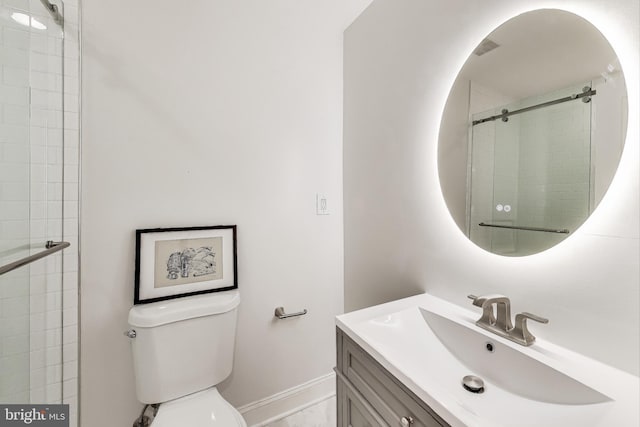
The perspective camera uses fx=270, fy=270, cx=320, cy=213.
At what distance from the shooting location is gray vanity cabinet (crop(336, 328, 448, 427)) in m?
0.66

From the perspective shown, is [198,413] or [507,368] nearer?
[507,368]

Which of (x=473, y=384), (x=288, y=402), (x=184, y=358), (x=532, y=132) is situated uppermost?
(x=532, y=132)

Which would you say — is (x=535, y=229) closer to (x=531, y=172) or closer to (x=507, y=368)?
(x=531, y=172)

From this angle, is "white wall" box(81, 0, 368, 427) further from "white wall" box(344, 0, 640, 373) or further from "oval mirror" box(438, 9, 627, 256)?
"oval mirror" box(438, 9, 627, 256)

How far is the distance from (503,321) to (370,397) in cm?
47

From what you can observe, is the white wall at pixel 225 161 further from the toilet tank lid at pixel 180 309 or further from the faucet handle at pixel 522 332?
the faucet handle at pixel 522 332

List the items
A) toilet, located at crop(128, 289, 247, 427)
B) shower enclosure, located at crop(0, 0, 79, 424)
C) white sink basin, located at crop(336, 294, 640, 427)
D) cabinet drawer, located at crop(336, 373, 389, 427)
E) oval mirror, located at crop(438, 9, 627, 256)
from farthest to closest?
toilet, located at crop(128, 289, 247, 427)
shower enclosure, located at crop(0, 0, 79, 424)
cabinet drawer, located at crop(336, 373, 389, 427)
oval mirror, located at crop(438, 9, 627, 256)
white sink basin, located at crop(336, 294, 640, 427)

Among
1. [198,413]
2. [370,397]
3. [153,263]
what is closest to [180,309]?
[153,263]

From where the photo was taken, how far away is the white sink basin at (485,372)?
0.57 meters

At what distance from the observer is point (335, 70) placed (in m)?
1.66

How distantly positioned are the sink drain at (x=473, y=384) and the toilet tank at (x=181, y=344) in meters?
0.92

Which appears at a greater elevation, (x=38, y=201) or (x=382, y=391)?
(x=38, y=201)

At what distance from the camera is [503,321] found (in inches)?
32.6

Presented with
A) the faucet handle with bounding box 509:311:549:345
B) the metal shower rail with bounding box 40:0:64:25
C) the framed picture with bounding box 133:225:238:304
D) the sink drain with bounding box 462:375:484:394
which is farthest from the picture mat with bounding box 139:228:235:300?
the faucet handle with bounding box 509:311:549:345
